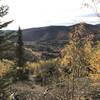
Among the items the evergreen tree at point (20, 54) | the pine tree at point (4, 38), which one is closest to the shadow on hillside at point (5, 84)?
the pine tree at point (4, 38)

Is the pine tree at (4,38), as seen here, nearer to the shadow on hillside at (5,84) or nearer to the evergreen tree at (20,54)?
the shadow on hillside at (5,84)

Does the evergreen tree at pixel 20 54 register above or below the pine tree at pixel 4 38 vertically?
below

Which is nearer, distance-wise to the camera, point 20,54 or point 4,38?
point 4,38

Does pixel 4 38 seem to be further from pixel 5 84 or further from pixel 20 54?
pixel 20 54

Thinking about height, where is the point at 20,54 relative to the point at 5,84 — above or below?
below

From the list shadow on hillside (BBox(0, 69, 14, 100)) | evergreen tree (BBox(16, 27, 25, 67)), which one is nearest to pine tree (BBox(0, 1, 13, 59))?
shadow on hillside (BBox(0, 69, 14, 100))

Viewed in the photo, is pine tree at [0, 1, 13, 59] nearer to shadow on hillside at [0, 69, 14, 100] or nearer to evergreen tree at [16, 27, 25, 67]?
shadow on hillside at [0, 69, 14, 100]

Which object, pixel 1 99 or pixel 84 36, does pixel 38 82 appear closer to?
pixel 84 36

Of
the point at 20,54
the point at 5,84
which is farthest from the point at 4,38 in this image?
the point at 20,54

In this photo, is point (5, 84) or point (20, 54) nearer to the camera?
point (5, 84)

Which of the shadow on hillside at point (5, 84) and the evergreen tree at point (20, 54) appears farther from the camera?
the evergreen tree at point (20, 54)

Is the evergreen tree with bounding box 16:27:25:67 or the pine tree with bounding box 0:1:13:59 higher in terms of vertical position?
the pine tree with bounding box 0:1:13:59

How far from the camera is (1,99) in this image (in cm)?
2733

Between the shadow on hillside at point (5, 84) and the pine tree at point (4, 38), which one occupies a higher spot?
the pine tree at point (4, 38)
